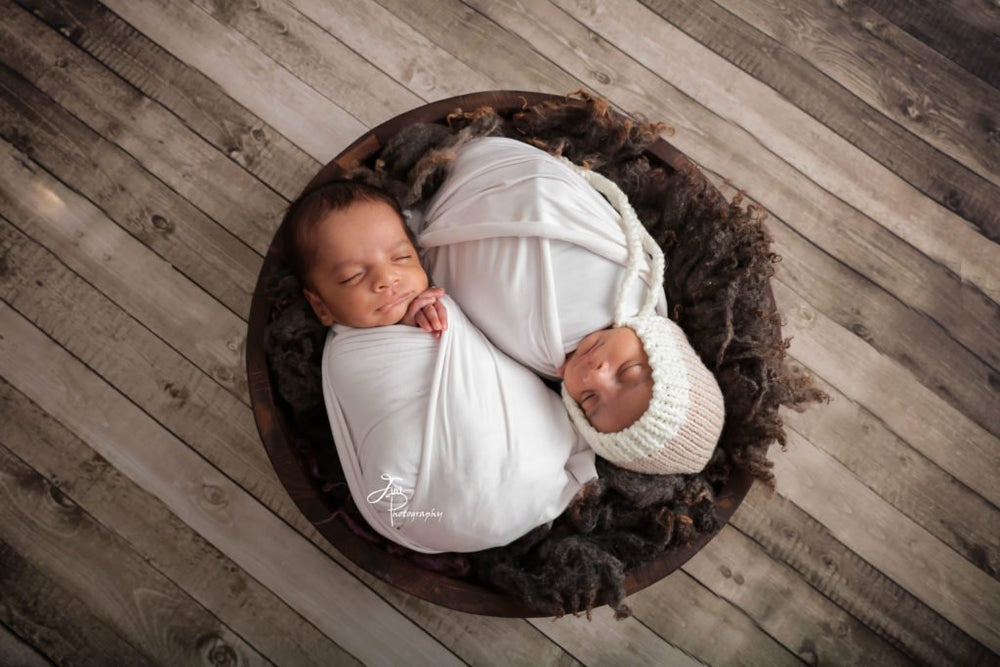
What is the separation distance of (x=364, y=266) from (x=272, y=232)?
44cm

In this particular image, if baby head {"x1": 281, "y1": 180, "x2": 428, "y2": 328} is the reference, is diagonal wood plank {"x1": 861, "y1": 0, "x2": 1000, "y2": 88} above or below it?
above

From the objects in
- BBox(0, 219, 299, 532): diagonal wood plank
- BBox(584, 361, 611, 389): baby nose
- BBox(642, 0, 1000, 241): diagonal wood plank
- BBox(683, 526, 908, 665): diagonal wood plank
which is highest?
BBox(642, 0, 1000, 241): diagonal wood plank

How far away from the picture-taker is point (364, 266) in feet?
3.10

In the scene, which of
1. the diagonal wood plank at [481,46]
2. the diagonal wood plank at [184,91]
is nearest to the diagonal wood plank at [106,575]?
the diagonal wood plank at [184,91]

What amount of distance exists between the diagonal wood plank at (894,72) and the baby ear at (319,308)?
3.44ft

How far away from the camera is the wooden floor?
1.22 metres

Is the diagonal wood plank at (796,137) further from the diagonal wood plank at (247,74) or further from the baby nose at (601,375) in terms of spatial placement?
the baby nose at (601,375)

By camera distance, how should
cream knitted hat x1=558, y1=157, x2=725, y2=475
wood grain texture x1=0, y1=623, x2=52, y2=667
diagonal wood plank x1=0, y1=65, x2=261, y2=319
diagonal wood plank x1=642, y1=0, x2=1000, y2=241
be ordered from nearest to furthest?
1. cream knitted hat x1=558, y1=157, x2=725, y2=475
2. wood grain texture x1=0, y1=623, x2=52, y2=667
3. diagonal wood plank x1=0, y1=65, x2=261, y2=319
4. diagonal wood plank x1=642, y1=0, x2=1000, y2=241

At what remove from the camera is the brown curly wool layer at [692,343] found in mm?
964

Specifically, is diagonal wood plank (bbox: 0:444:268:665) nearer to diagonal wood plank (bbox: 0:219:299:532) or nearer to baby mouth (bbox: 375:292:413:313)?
diagonal wood plank (bbox: 0:219:299:532)

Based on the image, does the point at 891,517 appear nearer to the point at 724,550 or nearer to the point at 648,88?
the point at 724,550

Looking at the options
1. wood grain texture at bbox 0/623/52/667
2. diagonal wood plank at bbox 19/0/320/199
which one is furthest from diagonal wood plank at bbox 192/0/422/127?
wood grain texture at bbox 0/623/52/667

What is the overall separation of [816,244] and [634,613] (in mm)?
791

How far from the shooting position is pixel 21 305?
1277 millimetres
